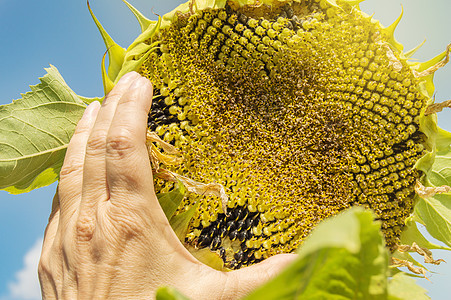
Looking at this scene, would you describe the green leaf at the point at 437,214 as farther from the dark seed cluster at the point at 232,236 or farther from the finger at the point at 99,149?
the finger at the point at 99,149

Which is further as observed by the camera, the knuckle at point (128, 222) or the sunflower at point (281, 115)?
the sunflower at point (281, 115)

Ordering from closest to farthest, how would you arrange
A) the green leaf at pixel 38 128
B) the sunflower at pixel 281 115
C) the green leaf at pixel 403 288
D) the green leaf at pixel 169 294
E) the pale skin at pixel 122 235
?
the green leaf at pixel 169 294, the green leaf at pixel 403 288, the pale skin at pixel 122 235, the sunflower at pixel 281 115, the green leaf at pixel 38 128

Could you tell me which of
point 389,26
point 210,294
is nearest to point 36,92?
point 210,294

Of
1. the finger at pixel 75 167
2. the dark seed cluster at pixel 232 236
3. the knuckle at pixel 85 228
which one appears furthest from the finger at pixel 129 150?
the dark seed cluster at pixel 232 236

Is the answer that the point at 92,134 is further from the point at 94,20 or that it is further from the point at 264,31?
the point at 264,31

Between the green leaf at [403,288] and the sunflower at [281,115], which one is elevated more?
the sunflower at [281,115]

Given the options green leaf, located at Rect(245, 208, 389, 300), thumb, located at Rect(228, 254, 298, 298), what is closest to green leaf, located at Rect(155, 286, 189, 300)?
green leaf, located at Rect(245, 208, 389, 300)

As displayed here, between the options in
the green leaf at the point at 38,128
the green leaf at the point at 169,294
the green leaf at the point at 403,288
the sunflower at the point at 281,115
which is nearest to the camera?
the green leaf at the point at 169,294

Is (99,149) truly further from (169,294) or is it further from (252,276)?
(169,294)
